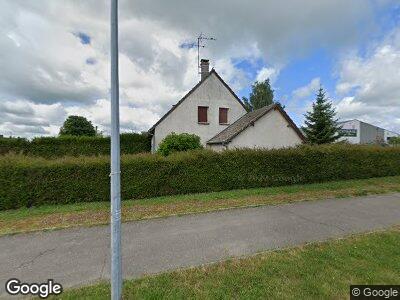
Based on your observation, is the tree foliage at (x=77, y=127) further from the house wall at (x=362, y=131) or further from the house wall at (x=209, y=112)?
the house wall at (x=362, y=131)

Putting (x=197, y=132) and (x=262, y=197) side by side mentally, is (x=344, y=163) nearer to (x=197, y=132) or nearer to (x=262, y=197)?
(x=262, y=197)

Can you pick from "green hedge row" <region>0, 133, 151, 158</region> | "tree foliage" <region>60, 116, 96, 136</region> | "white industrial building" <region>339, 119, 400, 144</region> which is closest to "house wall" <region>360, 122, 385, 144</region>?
"white industrial building" <region>339, 119, 400, 144</region>

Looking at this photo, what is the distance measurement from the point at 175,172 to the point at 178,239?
5.40m

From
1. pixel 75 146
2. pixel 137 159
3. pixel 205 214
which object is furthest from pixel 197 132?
pixel 205 214

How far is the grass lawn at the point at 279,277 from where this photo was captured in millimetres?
3441

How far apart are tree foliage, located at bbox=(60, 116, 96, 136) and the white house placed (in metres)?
37.0

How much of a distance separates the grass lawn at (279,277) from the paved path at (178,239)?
0.38 m

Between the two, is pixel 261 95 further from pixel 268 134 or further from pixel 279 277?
pixel 279 277

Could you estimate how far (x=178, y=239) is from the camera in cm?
545

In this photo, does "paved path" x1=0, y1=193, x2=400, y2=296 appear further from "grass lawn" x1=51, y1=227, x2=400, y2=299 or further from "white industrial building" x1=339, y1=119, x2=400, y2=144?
"white industrial building" x1=339, y1=119, x2=400, y2=144

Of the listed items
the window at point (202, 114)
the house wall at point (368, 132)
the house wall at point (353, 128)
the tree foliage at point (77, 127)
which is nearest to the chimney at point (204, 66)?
the window at point (202, 114)

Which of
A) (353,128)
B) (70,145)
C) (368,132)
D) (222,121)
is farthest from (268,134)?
(368,132)

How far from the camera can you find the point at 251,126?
1675 cm

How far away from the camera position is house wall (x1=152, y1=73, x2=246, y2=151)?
18891 mm
